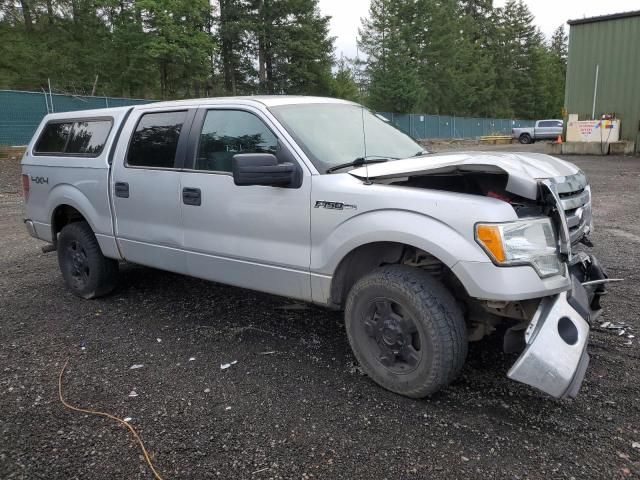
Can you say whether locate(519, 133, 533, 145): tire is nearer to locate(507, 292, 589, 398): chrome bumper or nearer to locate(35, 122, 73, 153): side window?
locate(35, 122, 73, 153): side window

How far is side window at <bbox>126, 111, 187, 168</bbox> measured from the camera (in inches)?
167

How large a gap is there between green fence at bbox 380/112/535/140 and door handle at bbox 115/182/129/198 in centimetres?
3064

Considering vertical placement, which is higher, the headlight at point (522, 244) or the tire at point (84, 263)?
the headlight at point (522, 244)

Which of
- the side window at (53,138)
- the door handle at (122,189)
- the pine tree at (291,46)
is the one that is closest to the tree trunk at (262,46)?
the pine tree at (291,46)

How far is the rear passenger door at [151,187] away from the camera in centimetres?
418

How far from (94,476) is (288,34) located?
120ft

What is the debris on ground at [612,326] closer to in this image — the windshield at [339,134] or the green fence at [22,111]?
the windshield at [339,134]

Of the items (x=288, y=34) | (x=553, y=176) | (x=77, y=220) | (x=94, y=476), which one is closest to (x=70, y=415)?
(x=94, y=476)

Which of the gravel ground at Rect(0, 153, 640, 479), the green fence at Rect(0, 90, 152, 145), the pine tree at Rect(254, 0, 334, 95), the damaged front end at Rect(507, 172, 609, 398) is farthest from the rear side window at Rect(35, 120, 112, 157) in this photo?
the pine tree at Rect(254, 0, 334, 95)

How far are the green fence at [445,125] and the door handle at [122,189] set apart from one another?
1206 inches

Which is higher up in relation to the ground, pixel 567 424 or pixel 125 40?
pixel 125 40

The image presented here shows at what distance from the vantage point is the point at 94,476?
2518 mm

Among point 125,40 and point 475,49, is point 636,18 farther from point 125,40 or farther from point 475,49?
point 475,49

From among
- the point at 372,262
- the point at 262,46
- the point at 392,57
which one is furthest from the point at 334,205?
the point at 392,57
